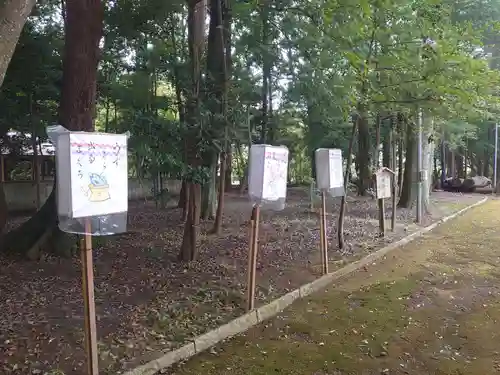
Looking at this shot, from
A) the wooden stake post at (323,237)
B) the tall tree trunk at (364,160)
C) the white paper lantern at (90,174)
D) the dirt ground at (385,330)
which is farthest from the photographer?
the tall tree trunk at (364,160)

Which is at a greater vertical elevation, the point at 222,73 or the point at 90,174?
the point at 222,73

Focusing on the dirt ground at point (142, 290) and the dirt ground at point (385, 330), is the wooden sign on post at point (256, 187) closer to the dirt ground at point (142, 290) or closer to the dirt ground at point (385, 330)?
the dirt ground at point (142, 290)

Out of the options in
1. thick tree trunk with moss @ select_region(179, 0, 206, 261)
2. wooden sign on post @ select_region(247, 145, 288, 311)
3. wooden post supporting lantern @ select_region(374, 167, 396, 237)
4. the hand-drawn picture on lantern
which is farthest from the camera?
wooden post supporting lantern @ select_region(374, 167, 396, 237)

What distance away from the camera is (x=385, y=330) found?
486 centimetres

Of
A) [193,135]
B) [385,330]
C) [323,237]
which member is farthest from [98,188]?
[323,237]

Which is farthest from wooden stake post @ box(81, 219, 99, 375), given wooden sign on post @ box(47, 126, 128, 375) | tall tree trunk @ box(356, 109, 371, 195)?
tall tree trunk @ box(356, 109, 371, 195)

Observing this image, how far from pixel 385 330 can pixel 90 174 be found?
3.31m

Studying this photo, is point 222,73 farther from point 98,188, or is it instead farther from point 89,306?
point 89,306

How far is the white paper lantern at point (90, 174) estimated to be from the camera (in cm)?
321

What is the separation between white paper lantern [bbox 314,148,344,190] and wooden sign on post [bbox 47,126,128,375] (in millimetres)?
4070

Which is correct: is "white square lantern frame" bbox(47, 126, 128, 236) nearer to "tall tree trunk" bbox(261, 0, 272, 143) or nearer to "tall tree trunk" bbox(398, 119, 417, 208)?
"tall tree trunk" bbox(261, 0, 272, 143)

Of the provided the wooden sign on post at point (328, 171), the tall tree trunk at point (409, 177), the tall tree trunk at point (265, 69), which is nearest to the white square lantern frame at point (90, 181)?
the wooden sign on post at point (328, 171)

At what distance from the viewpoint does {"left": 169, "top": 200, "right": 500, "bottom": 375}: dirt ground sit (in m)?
4.03

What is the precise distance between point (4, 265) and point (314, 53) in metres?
5.75
